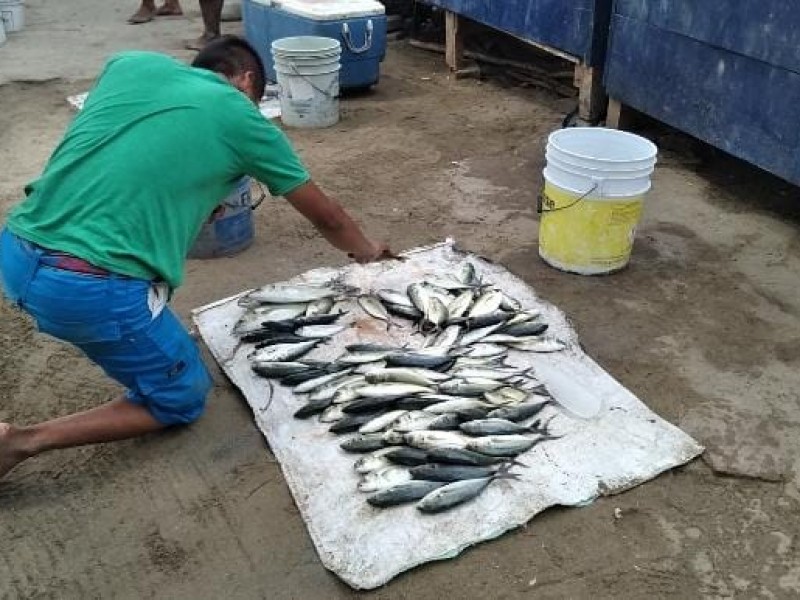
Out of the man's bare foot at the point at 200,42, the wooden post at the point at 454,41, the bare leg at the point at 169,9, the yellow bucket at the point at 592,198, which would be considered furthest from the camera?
the bare leg at the point at 169,9

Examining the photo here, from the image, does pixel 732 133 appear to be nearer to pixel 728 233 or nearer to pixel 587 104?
pixel 728 233

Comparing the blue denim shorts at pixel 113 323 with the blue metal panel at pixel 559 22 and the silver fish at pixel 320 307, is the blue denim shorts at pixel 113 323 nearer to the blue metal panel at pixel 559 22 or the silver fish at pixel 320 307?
the silver fish at pixel 320 307

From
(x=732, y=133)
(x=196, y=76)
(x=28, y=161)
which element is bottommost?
(x=28, y=161)

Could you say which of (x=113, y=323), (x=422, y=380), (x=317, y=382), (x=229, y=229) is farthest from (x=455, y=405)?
(x=229, y=229)

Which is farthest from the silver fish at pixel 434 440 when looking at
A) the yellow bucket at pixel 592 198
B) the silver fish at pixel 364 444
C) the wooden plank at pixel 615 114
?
the wooden plank at pixel 615 114

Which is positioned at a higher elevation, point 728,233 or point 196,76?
point 196,76

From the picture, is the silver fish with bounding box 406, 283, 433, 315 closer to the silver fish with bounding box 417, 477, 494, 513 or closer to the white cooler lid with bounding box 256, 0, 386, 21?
the silver fish with bounding box 417, 477, 494, 513

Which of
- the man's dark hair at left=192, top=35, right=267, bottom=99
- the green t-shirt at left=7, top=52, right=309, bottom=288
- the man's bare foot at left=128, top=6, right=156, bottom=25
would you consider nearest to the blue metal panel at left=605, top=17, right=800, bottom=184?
the man's dark hair at left=192, top=35, right=267, bottom=99

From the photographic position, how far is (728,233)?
488 cm

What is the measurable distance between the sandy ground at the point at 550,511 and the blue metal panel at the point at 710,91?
38 centimetres

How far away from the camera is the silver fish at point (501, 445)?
3.02m

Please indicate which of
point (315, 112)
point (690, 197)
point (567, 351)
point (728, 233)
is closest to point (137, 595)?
point (567, 351)

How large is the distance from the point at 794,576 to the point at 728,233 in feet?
8.81

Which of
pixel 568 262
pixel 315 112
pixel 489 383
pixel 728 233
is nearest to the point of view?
pixel 489 383
